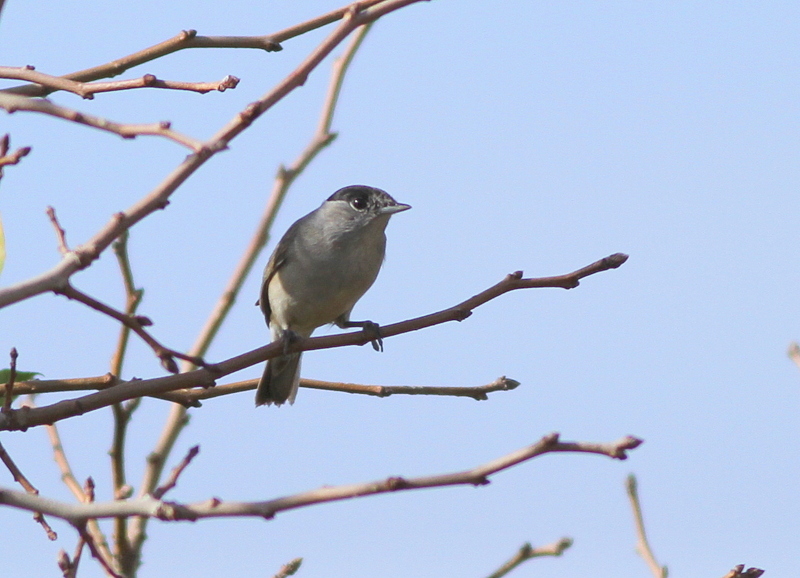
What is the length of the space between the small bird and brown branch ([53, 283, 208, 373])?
11.8 ft

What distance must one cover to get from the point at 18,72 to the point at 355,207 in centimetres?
409

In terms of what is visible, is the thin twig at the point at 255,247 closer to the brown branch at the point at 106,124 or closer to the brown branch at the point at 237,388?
the brown branch at the point at 237,388

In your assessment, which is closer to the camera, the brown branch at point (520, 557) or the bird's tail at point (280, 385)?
the brown branch at point (520, 557)

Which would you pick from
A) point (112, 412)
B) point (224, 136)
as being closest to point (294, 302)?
point (112, 412)

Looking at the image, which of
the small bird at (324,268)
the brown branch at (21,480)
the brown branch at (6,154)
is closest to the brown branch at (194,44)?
the brown branch at (6,154)

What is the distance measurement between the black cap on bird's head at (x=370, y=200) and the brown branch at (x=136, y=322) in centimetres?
403

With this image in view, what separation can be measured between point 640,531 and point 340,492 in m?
1.85

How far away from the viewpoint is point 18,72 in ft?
9.07

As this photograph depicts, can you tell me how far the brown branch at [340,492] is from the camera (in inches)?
67.3

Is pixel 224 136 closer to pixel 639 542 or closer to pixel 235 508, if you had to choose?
pixel 235 508

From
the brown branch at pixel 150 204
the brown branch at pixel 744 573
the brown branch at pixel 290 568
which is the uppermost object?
the brown branch at pixel 150 204

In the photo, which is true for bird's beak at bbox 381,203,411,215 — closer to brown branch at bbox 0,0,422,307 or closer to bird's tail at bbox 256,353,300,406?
bird's tail at bbox 256,353,300,406

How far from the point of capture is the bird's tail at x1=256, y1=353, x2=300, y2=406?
23.0 feet

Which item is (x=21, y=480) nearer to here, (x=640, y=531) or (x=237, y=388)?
(x=237, y=388)
